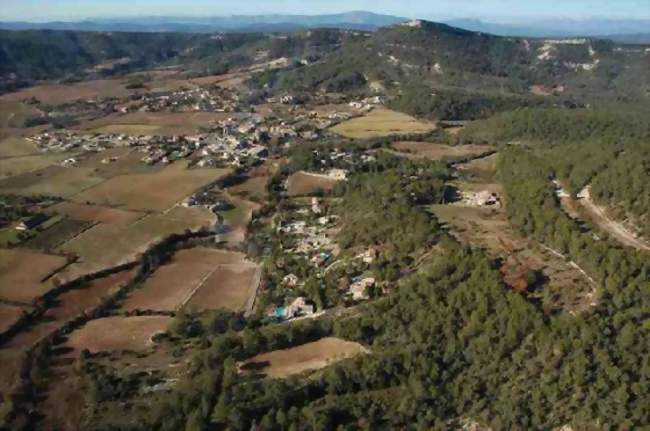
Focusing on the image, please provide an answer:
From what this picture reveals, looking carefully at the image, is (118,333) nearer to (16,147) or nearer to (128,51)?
(16,147)

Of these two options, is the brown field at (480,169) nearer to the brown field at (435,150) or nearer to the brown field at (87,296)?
the brown field at (435,150)

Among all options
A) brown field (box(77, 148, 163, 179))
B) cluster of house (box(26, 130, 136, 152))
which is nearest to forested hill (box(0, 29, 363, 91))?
cluster of house (box(26, 130, 136, 152))

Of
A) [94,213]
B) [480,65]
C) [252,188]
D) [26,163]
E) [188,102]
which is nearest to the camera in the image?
[94,213]

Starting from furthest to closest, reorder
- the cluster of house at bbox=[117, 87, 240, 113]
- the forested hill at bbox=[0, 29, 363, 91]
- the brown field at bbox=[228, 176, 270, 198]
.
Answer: the forested hill at bbox=[0, 29, 363, 91] < the cluster of house at bbox=[117, 87, 240, 113] < the brown field at bbox=[228, 176, 270, 198]

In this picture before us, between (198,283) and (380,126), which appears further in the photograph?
(380,126)

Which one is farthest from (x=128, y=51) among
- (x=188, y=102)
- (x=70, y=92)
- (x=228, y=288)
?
(x=228, y=288)

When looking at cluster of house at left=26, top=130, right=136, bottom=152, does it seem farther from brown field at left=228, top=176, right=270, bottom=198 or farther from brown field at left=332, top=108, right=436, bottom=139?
brown field at left=332, top=108, right=436, bottom=139

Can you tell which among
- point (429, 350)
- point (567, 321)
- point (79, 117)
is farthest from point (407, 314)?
point (79, 117)

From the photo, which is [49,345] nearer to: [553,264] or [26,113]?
[553,264]
